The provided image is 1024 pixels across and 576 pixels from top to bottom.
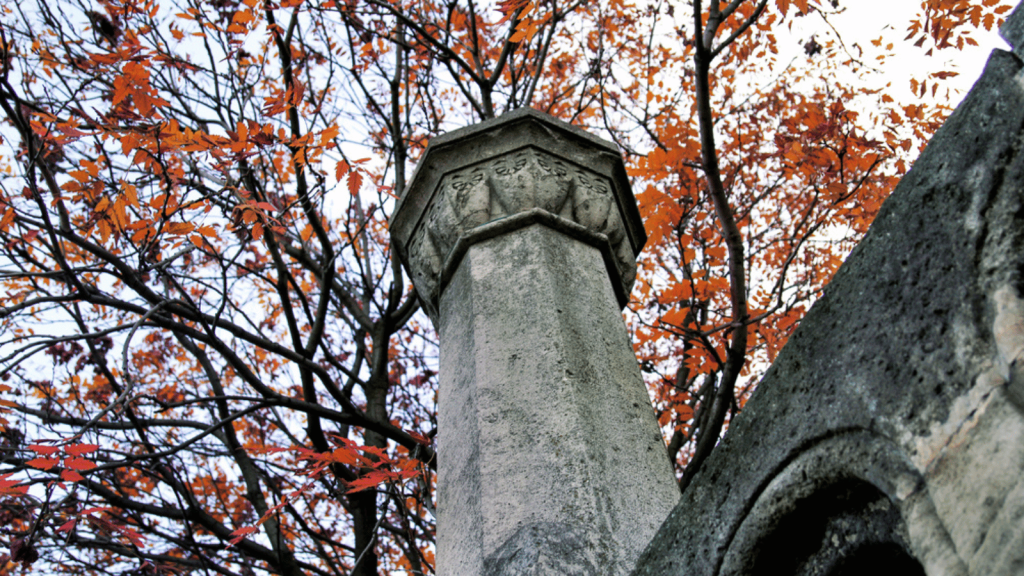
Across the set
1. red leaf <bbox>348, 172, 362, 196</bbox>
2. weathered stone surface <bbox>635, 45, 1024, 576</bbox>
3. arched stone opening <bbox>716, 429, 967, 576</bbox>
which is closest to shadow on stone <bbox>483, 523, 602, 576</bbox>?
weathered stone surface <bbox>635, 45, 1024, 576</bbox>

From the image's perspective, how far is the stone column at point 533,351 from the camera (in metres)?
1.72

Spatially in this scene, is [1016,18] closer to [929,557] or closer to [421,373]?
[929,557]

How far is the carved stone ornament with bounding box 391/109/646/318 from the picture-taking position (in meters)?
2.55

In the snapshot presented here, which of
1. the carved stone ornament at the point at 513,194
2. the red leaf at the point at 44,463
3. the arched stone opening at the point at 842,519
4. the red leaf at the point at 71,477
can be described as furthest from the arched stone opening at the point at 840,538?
the red leaf at the point at 44,463

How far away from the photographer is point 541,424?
189 centimetres

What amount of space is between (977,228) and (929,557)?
41 centimetres

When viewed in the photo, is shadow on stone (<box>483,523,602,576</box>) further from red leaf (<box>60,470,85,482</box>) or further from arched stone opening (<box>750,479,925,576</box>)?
red leaf (<box>60,470,85,482</box>)

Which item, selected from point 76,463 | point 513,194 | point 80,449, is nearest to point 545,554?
point 513,194

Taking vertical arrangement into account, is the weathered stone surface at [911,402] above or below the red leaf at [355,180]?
below

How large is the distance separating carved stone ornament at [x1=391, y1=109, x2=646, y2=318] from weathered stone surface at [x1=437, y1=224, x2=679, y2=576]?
4.4 inches

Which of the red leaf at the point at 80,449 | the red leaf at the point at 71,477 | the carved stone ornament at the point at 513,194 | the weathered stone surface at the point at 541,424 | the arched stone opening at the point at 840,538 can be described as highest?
the carved stone ornament at the point at 513,194

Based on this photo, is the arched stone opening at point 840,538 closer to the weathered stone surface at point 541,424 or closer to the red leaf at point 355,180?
the weathered stone surface at point 541,424

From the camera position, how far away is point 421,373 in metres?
6.93

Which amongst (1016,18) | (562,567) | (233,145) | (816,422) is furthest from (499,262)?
(233,145)
